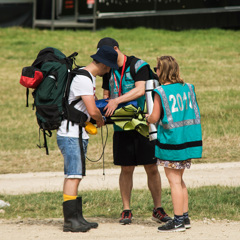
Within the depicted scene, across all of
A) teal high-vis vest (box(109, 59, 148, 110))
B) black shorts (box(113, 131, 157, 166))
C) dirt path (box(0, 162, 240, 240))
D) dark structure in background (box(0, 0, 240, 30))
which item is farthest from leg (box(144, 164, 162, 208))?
dark structure in background (box(0, 0, 240, 30))

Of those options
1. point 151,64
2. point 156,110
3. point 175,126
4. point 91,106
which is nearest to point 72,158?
point 91,106

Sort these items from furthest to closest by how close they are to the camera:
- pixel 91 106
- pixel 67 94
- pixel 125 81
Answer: pixel 125 81 → pixel 67 94 → pixel 91 106

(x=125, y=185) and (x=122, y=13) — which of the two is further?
(x=122, y=13)

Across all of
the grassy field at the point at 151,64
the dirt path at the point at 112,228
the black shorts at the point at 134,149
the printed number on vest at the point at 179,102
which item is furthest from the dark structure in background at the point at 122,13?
the printed number on vest at the point at 179,102

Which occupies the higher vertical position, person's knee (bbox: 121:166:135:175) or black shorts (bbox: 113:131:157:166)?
black shorts (bbox: 113:131:157:166)

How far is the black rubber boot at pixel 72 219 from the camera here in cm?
603

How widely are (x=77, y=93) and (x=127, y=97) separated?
558 mm

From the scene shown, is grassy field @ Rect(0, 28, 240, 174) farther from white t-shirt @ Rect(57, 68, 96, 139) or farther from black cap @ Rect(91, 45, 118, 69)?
black cap @ Rect(91, 45, 118, 69)

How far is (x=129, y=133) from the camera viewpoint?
20.9 ft

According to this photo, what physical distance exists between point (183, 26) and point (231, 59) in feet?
12.9

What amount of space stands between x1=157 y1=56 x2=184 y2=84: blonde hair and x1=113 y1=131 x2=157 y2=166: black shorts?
81 centimetres

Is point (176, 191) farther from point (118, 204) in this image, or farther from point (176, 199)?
point (118, 204)

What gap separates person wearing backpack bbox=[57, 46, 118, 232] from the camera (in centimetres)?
591

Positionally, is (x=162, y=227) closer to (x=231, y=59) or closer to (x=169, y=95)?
(x=169, y=95)
